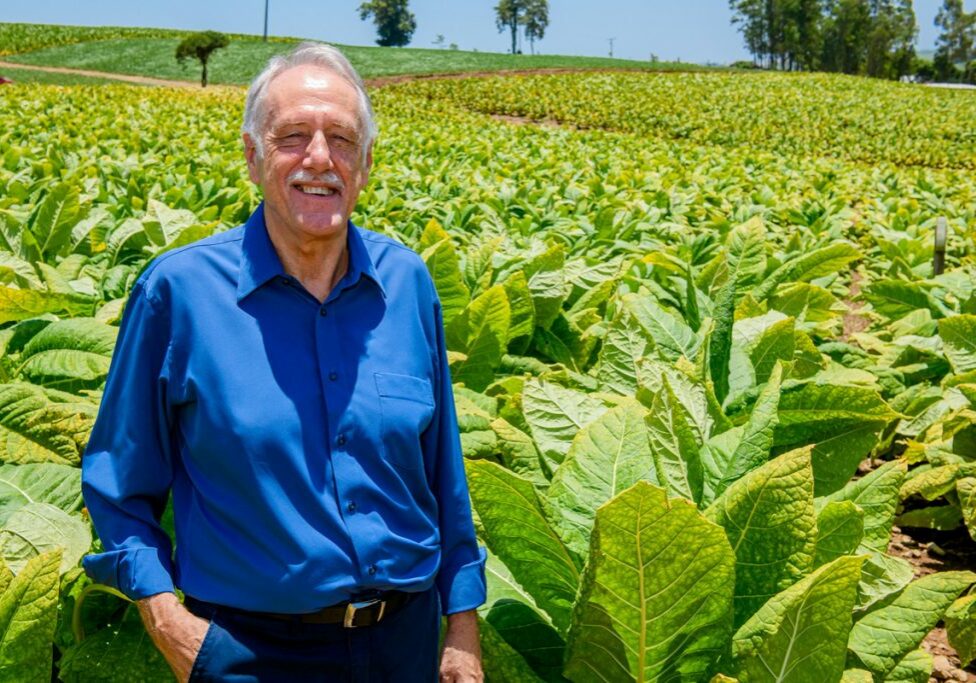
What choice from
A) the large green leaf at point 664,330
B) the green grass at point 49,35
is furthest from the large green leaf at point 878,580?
the green grass at point 49,35

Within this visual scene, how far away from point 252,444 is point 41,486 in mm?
732

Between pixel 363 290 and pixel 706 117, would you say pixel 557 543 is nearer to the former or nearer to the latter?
pixel 363 290

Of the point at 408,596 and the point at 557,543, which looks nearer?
the point at 408,596

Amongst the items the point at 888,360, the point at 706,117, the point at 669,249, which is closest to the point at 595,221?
the point at 669,249

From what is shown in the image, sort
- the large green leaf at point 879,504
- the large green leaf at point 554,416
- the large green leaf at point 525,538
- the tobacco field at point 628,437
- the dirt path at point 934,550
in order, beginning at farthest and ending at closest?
1. the dirt path at point 934,550
2. the large green leaf at point 554,416
3. the large green leaf at point 879,504
4. the large green leaf at point 525,538
5. the tobacco field at point 628,437

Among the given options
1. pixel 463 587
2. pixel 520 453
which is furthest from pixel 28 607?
pixel 520 453

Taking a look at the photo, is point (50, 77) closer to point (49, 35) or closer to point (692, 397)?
Result: point (49, 35)

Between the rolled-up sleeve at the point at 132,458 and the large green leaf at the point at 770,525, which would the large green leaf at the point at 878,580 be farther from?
the rolled-up sleeve at the point at 132,458

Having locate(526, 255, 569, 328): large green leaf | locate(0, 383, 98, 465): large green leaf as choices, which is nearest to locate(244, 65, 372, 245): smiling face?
locate(0, 383, 98, 465): large green leaf

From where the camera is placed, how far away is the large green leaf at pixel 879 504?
2068 mm

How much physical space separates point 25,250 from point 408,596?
93.0 inches

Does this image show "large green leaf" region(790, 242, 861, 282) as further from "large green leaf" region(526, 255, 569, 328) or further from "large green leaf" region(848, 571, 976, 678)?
"large green leaf" region(848, 571, 976, 678)

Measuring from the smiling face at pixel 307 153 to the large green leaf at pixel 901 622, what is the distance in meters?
1.29

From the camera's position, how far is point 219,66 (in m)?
58.9
